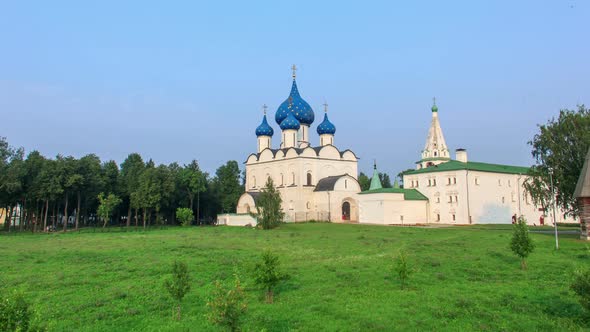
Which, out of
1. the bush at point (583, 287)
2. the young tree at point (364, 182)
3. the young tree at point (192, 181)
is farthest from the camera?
the young tree at point (364, 182)

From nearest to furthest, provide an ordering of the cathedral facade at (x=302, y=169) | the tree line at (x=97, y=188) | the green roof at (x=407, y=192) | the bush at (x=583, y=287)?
the bush at (x=583, y=287) → the tree line at (x=97, y=188) → the green roof at (x=407, y=192) → the cathedral facade at (x=302, y=169)

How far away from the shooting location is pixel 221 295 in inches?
351

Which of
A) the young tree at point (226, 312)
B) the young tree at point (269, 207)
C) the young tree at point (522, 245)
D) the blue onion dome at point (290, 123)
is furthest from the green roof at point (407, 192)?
the young tree at point (226, 312)

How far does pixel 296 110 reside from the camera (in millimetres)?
54625

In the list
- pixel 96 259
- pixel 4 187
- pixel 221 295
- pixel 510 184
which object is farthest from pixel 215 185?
pixel 221 295

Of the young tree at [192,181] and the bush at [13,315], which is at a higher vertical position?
the young tree at [192,181]

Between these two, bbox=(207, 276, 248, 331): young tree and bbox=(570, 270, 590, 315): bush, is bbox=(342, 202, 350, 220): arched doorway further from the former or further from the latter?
bbox=(207, 276, 248, 331): young tree

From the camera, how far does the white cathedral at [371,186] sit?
42.5 m

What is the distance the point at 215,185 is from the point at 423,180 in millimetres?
28407

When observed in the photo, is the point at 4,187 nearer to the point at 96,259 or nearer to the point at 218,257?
the point at 96,259

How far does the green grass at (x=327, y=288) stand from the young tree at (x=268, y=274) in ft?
0.97

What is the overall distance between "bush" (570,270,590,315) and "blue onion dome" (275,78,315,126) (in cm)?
4591

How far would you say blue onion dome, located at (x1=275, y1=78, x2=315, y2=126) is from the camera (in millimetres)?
54759

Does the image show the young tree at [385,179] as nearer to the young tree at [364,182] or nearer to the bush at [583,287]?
the young tree at [364,182]
